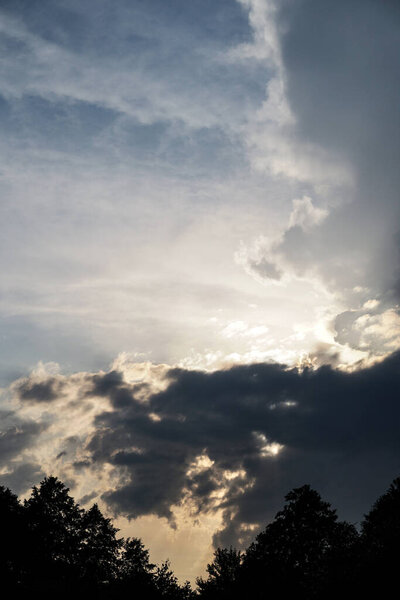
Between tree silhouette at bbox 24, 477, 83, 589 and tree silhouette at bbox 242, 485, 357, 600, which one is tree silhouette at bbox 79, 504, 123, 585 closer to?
tree silhouette at bbox 24, 477, 83, 589

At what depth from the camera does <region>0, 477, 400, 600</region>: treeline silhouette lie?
2243 inches

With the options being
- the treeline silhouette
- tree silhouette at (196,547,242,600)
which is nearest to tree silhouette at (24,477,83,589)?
the treeline silhouette

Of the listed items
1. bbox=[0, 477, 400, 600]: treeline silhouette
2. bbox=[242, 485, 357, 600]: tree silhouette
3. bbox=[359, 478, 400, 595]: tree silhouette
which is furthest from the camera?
bbox=[242, 485, 357, 600]: tree silhouette

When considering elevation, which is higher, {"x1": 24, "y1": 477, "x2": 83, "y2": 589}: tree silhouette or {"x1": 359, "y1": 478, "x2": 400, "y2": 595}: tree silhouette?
{"x1": 24, "y1": 477, "x2": 83, "y2": 589}: tree silhouette

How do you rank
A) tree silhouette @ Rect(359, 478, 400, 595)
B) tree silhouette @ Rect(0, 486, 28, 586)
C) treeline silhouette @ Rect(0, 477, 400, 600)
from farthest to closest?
tree silhouette @ Rect(0, 486, 28, 586) < treeline silhouette @ Rect(0, 477, 400, 600) < tree silhouette @ Rect(359, 478, 400, 595)

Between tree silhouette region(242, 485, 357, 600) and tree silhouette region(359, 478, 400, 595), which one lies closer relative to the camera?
tree silhouette region(359, 478, 400, 595)

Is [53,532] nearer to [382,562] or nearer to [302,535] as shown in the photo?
[302,535]

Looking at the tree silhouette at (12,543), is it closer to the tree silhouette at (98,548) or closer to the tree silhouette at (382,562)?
the tree silhouette at (98,548)

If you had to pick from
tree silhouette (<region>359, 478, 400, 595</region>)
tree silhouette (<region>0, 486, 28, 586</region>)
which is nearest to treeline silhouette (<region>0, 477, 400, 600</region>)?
tree silhouette (<region>0, 486, 28, 586</region>)

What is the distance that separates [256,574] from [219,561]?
1566 cm

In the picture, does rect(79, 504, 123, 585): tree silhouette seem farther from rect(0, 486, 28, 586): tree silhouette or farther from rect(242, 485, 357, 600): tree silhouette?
rect(242, 485, 357, 600): tree silhouette

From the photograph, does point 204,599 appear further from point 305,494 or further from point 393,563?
point 393,563

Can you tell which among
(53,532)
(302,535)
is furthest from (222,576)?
(53,532)

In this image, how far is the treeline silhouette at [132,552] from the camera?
5697 centimetres
